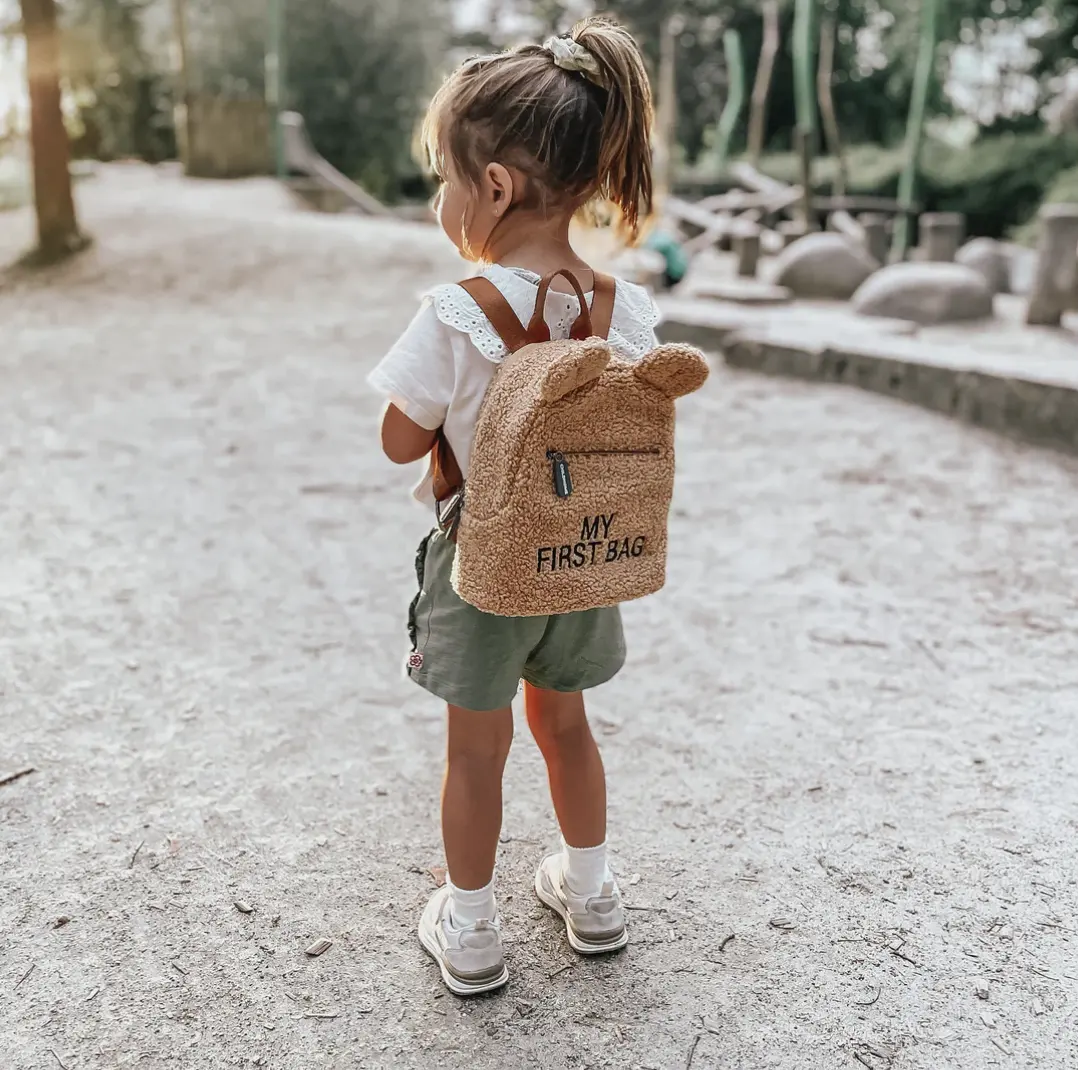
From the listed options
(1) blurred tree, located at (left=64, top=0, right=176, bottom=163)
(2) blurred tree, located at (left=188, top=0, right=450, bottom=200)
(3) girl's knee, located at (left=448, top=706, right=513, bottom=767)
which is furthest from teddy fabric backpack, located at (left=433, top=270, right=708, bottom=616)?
(2) blurred tree, located at (left=188, top=0, right=450, bottom=200)

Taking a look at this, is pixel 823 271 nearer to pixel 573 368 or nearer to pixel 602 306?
pixel 602 306

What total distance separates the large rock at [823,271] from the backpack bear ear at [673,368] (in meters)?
8.46

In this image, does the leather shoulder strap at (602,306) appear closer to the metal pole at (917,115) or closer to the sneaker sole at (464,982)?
the sneaker sole at (464,982)

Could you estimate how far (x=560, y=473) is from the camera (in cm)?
157

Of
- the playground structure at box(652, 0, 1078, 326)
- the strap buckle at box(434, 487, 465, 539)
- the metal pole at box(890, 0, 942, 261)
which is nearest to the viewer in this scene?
the strap buckle at box(434, 487, 465, 539)

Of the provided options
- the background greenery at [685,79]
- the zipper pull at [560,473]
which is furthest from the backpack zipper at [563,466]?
the background greenery at [685,79]

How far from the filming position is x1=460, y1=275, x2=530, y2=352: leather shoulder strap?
1.58 m

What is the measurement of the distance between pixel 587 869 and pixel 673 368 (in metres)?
0.88

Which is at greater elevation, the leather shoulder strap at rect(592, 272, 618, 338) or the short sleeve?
the leather shoulder strap at rect(592, 272, 618, 338)

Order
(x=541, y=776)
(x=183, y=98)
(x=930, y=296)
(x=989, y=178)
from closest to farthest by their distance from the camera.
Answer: (x=541, y=776) < (x=930, y=296) < (x=183, y=98) < (x=989, y=178)

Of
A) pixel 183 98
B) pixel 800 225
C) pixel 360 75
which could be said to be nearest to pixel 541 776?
pixel 800 225

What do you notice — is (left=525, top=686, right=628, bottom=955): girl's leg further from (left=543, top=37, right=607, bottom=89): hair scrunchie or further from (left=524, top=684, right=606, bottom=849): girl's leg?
(left=543, top=37, right=607, bottom=89): hair scrunchie

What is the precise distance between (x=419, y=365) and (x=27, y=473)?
3.30 m

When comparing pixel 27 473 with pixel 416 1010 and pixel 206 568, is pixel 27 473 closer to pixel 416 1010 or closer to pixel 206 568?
pixel 206 568
